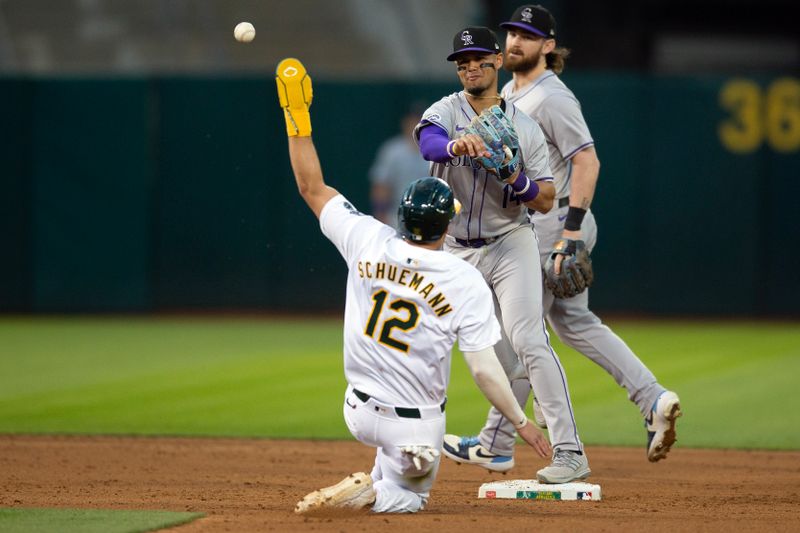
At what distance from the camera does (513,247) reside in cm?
605

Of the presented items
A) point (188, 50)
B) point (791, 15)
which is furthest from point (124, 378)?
point (791, 15)

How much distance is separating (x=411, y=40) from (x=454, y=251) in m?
13.0

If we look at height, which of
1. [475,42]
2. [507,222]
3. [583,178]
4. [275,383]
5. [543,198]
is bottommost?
[275,383]

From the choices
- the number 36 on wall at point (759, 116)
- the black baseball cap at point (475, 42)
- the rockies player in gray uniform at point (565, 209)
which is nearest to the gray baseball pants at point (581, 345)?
the rockies player in gray uniform at point (565, 209)

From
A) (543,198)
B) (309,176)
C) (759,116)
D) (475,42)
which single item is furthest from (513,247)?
(759,116)

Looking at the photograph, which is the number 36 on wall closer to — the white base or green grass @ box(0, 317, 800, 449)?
green grass @ box(0, 317, 800, 449)

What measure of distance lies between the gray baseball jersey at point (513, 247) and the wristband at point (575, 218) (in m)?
0.22

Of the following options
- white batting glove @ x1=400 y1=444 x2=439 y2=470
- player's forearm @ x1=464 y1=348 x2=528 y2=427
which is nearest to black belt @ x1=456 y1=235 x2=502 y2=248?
player's forearm @ x1=464 y1=348 x2=528 y2=427

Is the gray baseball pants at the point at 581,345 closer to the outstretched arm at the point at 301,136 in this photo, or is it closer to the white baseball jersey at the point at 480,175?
the white baseball jersey at the point at 480,175

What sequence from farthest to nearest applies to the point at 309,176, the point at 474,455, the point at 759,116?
the point at 759,116 → the point at 474,455 → the point at 309,176

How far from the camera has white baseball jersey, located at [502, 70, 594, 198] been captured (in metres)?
6.25

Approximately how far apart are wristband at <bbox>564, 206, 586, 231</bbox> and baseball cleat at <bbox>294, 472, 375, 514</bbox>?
180 centimetres

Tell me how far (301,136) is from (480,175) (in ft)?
3.28

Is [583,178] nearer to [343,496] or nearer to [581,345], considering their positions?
[581,345]
